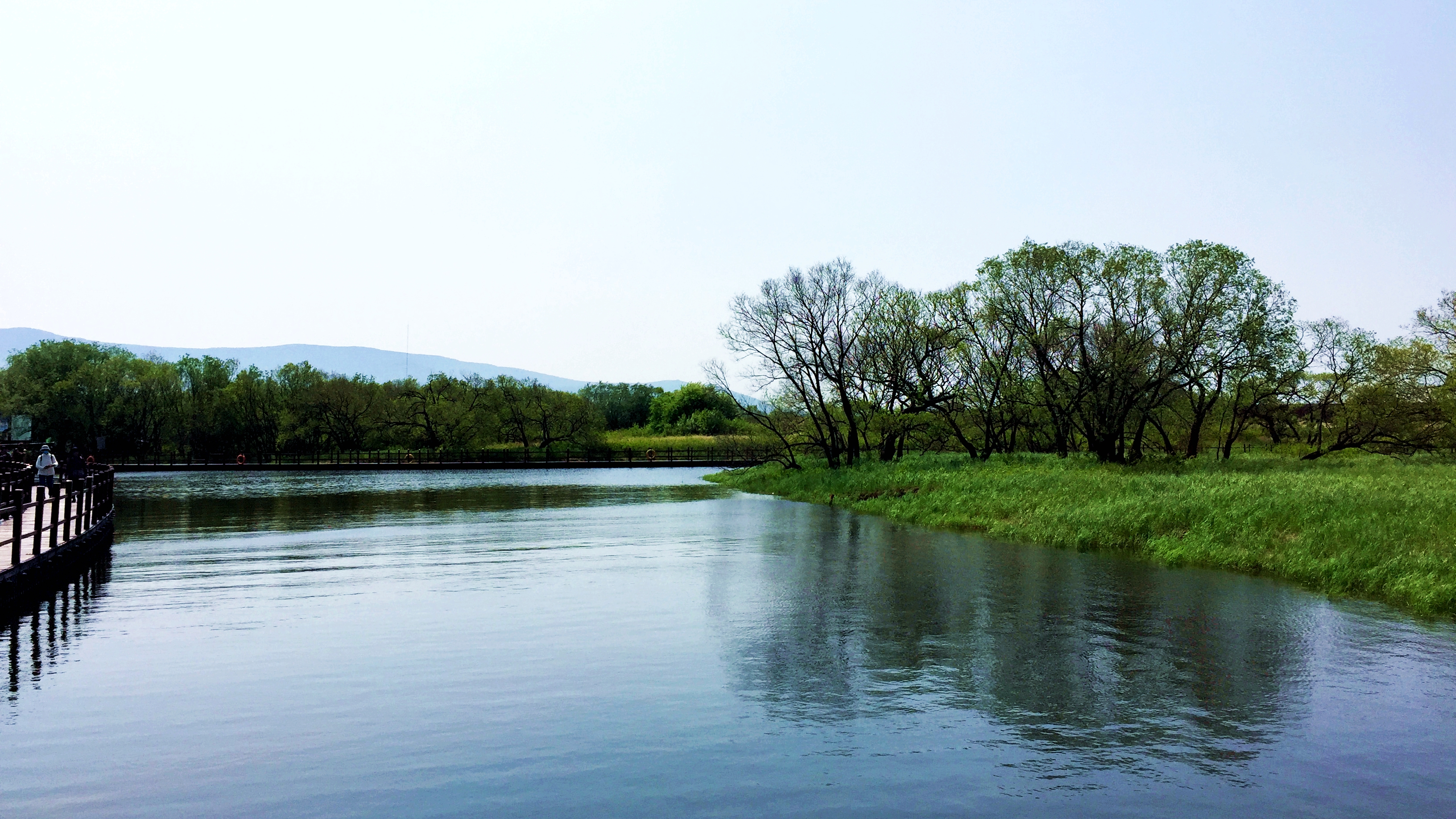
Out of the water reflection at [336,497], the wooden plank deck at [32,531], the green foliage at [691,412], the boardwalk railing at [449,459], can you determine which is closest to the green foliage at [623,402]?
the green foliage at [691,412]

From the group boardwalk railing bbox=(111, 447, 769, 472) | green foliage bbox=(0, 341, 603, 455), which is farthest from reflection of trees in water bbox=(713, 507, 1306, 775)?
green foliage bbox=(0, 341, 603, 455)

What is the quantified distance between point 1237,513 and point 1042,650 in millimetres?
13229

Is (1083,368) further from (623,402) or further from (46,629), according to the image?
(623,402)

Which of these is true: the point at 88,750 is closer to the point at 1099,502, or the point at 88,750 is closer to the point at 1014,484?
the point at 1099,502

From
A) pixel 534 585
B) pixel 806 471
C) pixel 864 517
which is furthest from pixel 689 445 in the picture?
Result: pixel 534 585

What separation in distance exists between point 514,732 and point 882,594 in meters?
10.4

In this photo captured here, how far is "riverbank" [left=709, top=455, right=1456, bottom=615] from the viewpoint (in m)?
19.2

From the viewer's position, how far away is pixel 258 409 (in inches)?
4550

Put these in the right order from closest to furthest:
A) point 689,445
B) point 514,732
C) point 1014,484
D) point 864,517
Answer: point 514,732 → point 1014,484 → point 864,517 → point 689,445

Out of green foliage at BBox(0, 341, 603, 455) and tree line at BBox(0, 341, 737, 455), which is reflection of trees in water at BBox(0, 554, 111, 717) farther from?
green foliage at BBox(0, 341, 603, 455)

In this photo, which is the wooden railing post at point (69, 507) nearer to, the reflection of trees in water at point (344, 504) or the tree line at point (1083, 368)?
the reflection of trees in water at point (344, 504)

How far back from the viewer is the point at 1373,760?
9.34 metres

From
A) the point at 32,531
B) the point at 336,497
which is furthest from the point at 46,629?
the point at 336,497

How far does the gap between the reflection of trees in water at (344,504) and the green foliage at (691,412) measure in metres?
65.1
